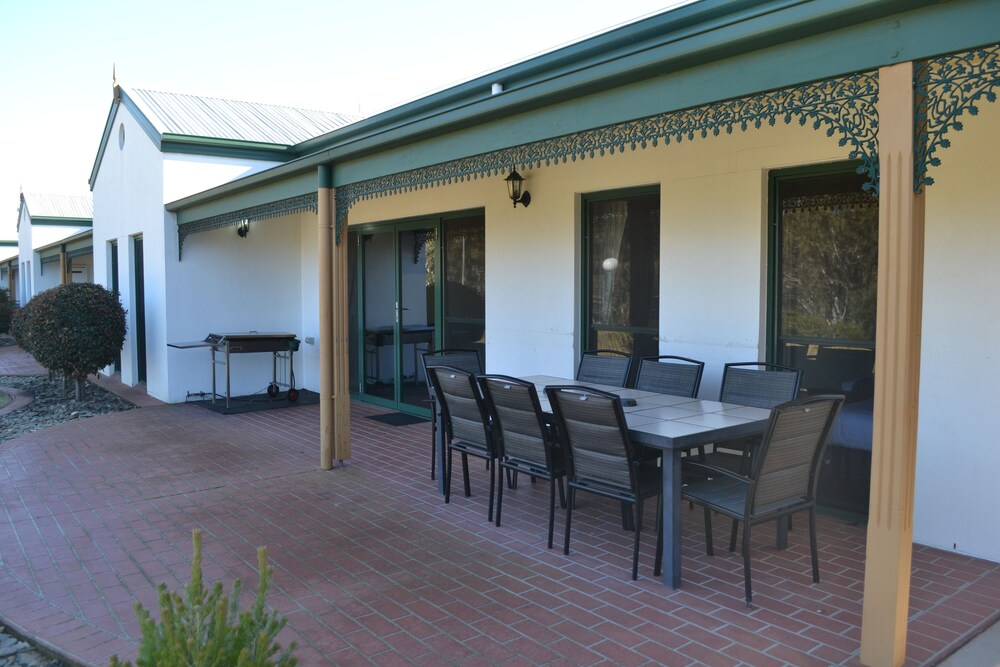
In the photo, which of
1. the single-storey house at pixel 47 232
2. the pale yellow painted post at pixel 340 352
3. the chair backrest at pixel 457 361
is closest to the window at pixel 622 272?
the chair backrest at pixel 457 361

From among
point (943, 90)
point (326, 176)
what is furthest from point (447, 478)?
point (943, 90)

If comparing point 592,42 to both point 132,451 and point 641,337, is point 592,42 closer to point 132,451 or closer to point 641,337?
point 641,337

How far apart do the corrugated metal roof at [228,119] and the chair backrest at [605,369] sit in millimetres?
6825

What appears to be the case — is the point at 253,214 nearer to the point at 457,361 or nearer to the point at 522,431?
the point at 457,361

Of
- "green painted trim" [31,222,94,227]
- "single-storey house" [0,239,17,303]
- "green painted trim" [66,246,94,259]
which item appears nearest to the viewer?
"green painted trim" [66,246,94,259]

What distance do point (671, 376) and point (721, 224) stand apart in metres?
1.13

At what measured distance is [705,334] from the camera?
5383 millimetres

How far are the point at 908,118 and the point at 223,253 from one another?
8901 mm

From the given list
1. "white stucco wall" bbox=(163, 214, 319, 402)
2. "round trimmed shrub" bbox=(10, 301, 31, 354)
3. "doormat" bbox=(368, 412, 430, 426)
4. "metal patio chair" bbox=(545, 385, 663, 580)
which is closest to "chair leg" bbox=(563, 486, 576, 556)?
"metal patio chair" bbox=(545, 385, 663, 580)

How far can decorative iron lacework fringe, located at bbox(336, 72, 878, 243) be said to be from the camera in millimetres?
2846

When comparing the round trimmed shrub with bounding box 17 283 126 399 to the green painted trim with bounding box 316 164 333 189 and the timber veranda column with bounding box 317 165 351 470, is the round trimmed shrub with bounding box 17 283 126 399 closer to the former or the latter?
the timber veranda column with bounding box 317 165 351 470

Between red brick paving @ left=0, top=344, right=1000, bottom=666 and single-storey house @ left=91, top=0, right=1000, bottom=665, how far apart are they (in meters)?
0.50

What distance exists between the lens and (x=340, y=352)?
6207 millimetres

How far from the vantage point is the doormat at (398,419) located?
8.02 meters
